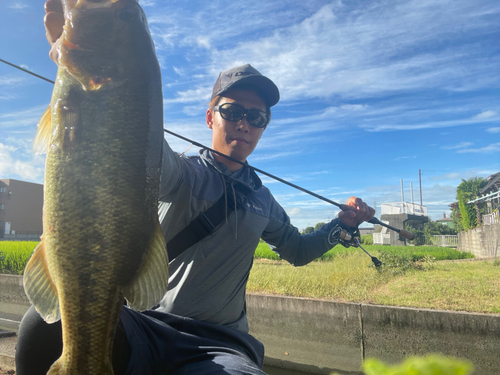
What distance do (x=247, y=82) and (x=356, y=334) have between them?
4.61 metres

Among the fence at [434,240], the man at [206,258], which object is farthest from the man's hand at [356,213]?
the fence at [434,240]

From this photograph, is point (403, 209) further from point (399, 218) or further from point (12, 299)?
point (12, 299)

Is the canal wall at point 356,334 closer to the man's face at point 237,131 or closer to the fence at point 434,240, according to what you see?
the man's face at point 237,131

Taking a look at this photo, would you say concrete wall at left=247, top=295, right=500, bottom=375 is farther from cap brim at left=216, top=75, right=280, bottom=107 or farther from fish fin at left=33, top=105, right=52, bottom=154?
fish fin at left=33, top=105, right=52, bottom=154

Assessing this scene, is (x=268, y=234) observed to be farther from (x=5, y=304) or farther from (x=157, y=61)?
(x=5, y=304)

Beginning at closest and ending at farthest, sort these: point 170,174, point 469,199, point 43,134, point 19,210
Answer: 1. point 43,134
2. point 170,174
3. point 469,199
4. point 19,210

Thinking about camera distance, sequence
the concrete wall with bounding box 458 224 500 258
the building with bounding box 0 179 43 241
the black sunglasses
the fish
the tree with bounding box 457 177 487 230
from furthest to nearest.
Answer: the building with bounding box 0 179 43 241 < the tree with bounding box 457 177 487 230 < the concrete wall with bounding box 458 224 500 258 < the black sunglasses < the fish

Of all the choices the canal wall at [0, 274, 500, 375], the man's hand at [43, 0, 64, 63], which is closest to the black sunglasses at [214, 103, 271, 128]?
the man's hand at [43, 0, 64, 63]

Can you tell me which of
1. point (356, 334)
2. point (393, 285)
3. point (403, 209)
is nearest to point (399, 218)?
point (403, 209)

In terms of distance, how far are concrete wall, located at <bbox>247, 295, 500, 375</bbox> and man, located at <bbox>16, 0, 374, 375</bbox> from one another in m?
3.50

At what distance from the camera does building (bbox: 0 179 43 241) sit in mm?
41194

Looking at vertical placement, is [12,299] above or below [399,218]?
below

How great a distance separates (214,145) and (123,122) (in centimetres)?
143

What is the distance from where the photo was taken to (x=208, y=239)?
236 cm
